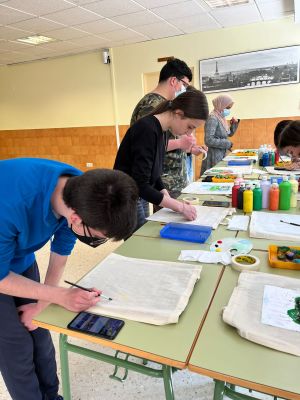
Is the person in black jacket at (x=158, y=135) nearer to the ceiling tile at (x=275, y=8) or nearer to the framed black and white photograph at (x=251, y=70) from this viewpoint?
the ceiling tile at (x=275, y=8)

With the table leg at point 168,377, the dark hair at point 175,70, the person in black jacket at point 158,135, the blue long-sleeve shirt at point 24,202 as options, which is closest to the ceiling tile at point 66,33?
the dark hair at point 175,70

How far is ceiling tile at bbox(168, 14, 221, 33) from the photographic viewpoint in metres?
3.94

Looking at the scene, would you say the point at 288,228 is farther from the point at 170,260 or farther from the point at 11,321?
the point at 11,321

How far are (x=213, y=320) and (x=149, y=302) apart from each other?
0.57 ft

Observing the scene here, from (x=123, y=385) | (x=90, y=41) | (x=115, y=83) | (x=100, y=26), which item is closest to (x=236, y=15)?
(x=100, y=26)

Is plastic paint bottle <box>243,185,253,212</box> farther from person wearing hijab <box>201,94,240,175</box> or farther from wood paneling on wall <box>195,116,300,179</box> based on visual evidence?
wood paneling on wall <box>195,116,300,179</box>

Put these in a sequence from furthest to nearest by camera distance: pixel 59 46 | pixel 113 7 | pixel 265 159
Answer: pixel 59 46 < pixel 113 7 < pixel 265 159

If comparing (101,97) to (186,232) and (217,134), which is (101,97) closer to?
(217,134)

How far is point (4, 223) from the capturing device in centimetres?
76

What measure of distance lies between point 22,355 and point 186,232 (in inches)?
29.2

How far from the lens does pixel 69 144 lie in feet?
20.2

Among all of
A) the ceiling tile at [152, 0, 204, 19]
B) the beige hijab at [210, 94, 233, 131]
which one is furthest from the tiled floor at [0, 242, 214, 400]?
the ceiling tile at [152, 0, 204, 19]

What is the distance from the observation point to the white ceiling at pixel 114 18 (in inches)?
130

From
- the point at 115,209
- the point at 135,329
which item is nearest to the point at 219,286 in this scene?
the point at 135,329
